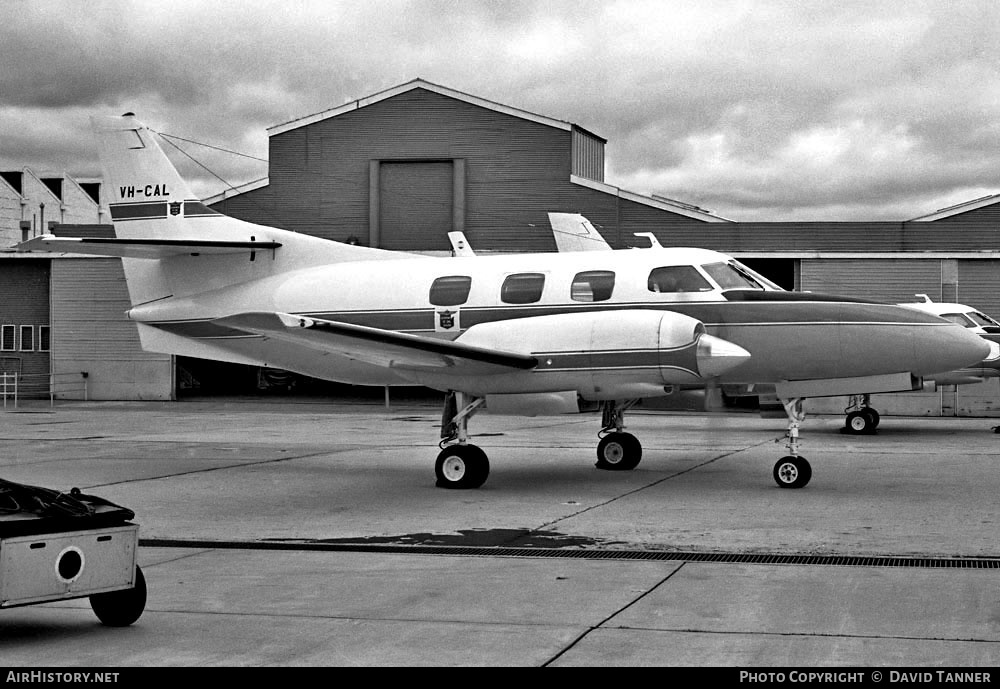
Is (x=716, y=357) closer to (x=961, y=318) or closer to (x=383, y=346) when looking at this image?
(x=383, y=346)

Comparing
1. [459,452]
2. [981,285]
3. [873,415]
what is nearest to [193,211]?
[459,452]

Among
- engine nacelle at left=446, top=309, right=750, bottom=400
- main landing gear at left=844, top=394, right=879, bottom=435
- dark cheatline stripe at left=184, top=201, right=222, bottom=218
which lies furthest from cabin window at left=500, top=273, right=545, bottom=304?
main landing gear at left=844, top=394, right=879, bottom=435

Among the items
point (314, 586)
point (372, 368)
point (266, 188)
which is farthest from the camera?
point (266, 188)

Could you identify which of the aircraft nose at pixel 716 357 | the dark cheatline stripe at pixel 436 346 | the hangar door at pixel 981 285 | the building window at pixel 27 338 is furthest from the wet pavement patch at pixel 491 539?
the building window at pixel 27 338

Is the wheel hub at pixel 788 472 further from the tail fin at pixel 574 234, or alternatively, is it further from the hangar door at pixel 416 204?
the hangar door at pixel 416 204

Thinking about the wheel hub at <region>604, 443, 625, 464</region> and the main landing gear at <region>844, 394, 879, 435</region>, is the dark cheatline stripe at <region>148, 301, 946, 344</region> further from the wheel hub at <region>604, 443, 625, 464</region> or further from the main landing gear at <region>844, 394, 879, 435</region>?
the main landing gear at <region>844, 394, 879, 435</region>

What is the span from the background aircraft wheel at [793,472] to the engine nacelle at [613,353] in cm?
144

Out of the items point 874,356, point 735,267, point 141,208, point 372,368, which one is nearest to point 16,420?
point 141,208

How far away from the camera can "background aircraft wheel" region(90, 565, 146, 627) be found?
6.51m

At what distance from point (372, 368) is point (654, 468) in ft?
14.1

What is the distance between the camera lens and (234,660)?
5.91 meters

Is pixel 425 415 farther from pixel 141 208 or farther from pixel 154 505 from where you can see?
pixel 154 505

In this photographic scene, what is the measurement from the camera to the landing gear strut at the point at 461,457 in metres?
13.8

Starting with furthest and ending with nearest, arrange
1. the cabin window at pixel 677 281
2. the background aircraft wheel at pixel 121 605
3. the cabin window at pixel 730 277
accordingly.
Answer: the cabin window at pixel 730 277
the cabin window at pixel 677 281
the background aircraft wheel at pixel 121 605
